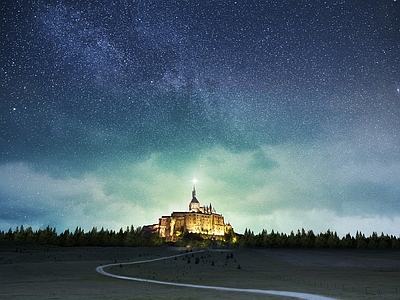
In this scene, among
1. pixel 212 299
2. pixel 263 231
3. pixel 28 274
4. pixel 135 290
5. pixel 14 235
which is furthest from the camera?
pixel 263 231

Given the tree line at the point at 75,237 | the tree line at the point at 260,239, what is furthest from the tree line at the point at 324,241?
the tree line at the point at 75,237

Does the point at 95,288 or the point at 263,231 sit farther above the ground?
the point at 263,231

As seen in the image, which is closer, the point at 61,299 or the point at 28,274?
the point at 61,299

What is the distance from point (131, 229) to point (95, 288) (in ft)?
495

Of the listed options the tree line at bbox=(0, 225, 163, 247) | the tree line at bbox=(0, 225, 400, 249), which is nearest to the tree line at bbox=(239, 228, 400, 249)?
the tree line at bbox=(0, 225, 400, 249)

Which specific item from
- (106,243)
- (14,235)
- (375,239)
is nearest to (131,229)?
(106,243)

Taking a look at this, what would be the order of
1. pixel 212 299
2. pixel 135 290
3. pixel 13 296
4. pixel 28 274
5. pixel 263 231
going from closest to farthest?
pixel 212 299 → pixel 13 296 → pixel 135 290 → pixel 28 274 → pixel 263 231

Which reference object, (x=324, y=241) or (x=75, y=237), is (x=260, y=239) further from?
(x=75, y=237)

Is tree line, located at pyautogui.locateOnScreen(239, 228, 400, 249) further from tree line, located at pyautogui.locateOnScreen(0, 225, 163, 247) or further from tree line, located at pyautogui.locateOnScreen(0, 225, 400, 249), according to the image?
tree line, located at pyautogui.locateOnScreen(0, 225, 163, 247)

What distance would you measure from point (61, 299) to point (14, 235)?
145 m

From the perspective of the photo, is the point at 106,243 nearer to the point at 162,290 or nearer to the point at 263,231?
the point at 263,231

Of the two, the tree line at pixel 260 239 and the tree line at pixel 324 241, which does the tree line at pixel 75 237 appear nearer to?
the tree line at pixel 260 239

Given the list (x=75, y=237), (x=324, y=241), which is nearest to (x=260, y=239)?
(x=324, y=241)

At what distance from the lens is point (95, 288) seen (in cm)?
3011
